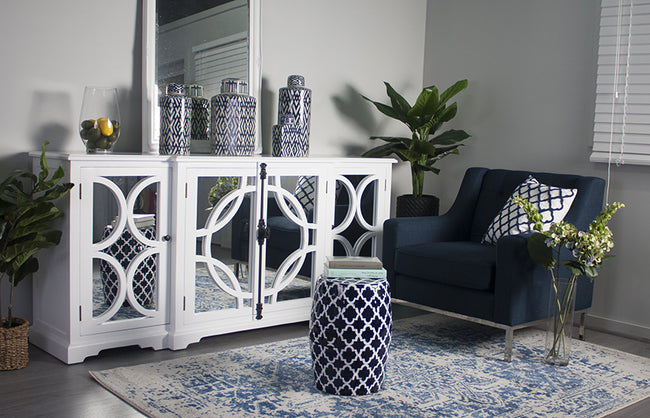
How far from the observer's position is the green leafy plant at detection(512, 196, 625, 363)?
2898 millimetres

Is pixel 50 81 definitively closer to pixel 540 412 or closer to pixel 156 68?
pixel 156 68

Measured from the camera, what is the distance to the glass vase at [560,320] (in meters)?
2.98

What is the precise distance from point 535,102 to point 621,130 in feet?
1.88

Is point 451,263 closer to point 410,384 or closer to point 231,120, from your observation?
point 410,384

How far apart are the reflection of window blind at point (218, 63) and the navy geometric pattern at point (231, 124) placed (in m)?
0.18

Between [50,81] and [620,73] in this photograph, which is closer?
[50,81]

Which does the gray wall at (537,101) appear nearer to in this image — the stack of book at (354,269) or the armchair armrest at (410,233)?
the armchair armrest at (410,233)

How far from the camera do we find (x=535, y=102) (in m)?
4.07

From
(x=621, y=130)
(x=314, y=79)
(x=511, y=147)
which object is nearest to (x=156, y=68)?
(x=314, y=79)

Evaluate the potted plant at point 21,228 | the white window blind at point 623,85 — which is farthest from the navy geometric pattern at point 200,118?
the white window blind at point 623,85

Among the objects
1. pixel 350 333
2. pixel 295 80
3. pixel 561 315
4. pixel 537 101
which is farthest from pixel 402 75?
pixel 350 333

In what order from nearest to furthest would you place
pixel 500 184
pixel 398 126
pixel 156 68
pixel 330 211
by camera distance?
1. pixel 156 68
2. pixel 330 211
3. pixel 500 184
4. pixel 398 126

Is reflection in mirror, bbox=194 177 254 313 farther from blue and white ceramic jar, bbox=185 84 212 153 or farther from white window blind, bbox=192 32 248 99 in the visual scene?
white window blind, bbox=192 32 248 99

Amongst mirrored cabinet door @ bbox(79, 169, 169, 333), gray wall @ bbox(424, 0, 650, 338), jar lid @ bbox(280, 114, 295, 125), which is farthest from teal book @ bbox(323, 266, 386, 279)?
gray wall @ bbox(424, 0, 650, 338)
